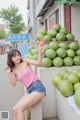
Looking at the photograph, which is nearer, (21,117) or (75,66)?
(21,117)

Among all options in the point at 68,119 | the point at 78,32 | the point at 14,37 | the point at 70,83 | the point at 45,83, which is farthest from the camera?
the point at 14,37

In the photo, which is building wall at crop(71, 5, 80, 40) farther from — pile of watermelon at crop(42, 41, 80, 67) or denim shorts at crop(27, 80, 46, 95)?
denim shorts at crop(27, 80, 46, 95)

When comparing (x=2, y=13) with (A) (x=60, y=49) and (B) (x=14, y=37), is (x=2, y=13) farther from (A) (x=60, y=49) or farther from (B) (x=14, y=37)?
(A) (x=60, y=49)

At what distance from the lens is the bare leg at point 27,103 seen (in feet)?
11.8

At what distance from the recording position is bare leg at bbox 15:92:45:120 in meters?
3.59

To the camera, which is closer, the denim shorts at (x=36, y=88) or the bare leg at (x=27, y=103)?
the bare leg at (x=27, y=103)

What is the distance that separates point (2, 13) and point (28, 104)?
34.9 metres

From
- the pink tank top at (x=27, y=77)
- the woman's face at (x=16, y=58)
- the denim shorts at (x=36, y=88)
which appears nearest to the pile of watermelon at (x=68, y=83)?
the denim shorts at (x=36, y=88)

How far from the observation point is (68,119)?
3541mm

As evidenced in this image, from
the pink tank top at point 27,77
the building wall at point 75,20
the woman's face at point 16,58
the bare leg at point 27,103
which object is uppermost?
the building wall at point 75,20

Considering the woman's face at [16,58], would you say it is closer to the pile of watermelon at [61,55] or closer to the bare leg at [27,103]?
the bare leg at [27,103]

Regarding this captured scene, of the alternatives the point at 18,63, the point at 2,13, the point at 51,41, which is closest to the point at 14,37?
the point at 51,41

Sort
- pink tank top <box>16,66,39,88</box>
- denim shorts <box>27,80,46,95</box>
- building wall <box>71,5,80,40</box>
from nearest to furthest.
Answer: denim shorts <box>27,80,46,95</box>
pink tank top <box>16,66,39,88</box>
building wall <box>71,5,80,40</box>

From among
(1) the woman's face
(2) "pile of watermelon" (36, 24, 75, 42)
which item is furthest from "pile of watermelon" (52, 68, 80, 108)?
(2) "pile of watermelon" (36, 24, 75, 42)
